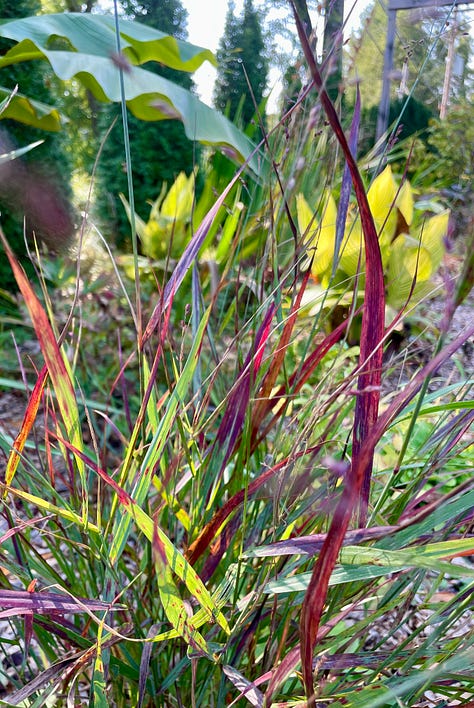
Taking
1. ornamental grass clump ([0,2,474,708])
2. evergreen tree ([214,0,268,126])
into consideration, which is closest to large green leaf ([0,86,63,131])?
ornamental grass clump ([0,2,474,708])

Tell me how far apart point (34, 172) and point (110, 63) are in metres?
1.45

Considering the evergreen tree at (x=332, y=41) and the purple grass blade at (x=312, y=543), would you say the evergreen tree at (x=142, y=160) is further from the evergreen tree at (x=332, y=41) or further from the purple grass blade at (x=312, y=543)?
the purple grass blade at (x=312, y=543)

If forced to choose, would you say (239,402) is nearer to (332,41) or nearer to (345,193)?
(345,193)

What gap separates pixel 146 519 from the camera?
0.45 meters

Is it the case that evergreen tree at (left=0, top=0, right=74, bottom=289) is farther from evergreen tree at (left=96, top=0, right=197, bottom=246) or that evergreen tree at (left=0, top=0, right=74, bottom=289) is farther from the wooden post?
the wooden post

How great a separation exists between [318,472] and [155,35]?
2.74 meters

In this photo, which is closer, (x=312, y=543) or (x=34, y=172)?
(x=312, y=543)

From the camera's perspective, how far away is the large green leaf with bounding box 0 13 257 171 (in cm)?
204

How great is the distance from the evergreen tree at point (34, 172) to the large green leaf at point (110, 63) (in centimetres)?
55

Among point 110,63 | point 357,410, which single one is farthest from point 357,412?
point 110,63

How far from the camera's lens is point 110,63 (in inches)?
81.5

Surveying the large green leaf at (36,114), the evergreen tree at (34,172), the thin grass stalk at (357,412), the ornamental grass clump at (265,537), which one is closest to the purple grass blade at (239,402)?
the ornamental grass clump at (265,537)

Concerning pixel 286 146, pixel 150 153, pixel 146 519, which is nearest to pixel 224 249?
pixel 286 146

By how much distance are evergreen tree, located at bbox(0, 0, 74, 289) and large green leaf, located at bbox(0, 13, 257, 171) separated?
55cm
